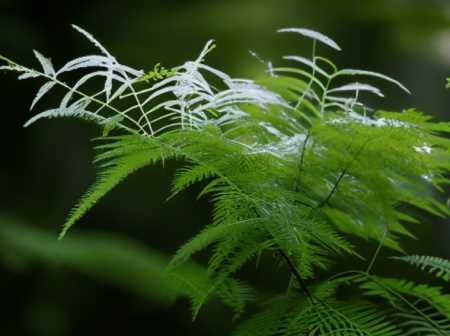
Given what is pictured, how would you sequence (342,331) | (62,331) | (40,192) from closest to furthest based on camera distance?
(342,331) < (62,331) < (40,192)

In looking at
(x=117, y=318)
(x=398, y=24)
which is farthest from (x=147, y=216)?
(x=398, y=24)

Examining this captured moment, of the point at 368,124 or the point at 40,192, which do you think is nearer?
the point at 368,124

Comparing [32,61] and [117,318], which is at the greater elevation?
[32,61]

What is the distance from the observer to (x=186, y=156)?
51 centimetres

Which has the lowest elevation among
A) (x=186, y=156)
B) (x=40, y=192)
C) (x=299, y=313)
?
(x=40, y=192)

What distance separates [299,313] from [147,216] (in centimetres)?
190

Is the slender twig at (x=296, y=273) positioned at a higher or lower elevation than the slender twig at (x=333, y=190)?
lower

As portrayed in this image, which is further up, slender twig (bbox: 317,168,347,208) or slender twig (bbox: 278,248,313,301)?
slender twig (bbox: 317,168,347,208)

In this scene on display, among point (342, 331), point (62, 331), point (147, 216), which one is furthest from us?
point (147, 216)

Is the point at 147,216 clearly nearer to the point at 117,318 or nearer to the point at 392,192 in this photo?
the point at 117,318

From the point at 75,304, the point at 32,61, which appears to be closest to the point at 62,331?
the point at 75,304

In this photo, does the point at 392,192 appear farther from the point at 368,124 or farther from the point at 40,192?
the point at 40,192

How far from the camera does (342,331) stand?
0.50m

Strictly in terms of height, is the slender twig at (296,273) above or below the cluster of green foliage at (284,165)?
below
